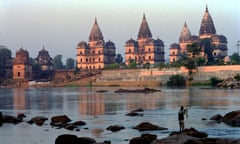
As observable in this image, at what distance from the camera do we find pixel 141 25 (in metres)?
133

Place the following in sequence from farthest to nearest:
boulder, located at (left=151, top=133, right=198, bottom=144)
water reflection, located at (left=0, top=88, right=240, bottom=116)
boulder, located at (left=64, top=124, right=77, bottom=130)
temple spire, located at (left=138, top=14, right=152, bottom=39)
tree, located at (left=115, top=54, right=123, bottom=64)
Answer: tree, located at (left=115, top=54, right=123, bottom=64) → temple spire, located at (left=138, top=14, right=152, bottom=39) → water reflection, located at (left=0, top=88, right=240, bottom=116) → boulder, located at (left=64, top=124, right=77, bottom=130) → boulder, located at (left=151, top=133, right=198, bottom=144)

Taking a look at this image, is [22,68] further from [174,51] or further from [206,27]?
[206,27]

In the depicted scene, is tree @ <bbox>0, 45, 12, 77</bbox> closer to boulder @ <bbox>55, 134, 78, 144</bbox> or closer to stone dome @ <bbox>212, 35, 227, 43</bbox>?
stone dome @ <bbox>212, 35, 227, 43</bbox>

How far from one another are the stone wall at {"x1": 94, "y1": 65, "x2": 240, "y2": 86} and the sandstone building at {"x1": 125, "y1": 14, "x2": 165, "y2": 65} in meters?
23.0

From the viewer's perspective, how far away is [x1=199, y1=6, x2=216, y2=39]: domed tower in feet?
395

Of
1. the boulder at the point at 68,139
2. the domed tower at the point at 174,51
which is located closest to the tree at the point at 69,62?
the domed tower at the point at 174,51

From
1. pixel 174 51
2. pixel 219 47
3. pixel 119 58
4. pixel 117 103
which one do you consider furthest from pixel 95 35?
pixel 117 103

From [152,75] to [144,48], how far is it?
34890 millimetres

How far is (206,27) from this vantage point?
4742 inches

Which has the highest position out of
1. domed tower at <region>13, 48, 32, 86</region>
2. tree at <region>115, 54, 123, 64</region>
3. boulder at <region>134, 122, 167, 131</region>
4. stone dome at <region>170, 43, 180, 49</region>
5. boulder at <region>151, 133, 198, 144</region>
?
stone dome at <region>170, 43, 180, 49</region>

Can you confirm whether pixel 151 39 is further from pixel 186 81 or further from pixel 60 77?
pixel 186 81

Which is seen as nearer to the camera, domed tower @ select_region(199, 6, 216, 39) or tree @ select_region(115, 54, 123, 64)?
domed tower @ select_region(199, 6, 216, 39)

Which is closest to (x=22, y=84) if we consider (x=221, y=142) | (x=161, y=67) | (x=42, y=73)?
(x=42, y=73)

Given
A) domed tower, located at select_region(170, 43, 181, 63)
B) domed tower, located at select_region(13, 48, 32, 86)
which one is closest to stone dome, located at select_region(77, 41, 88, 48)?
domed tower, located at select_region(13, 48, 32, 86)
